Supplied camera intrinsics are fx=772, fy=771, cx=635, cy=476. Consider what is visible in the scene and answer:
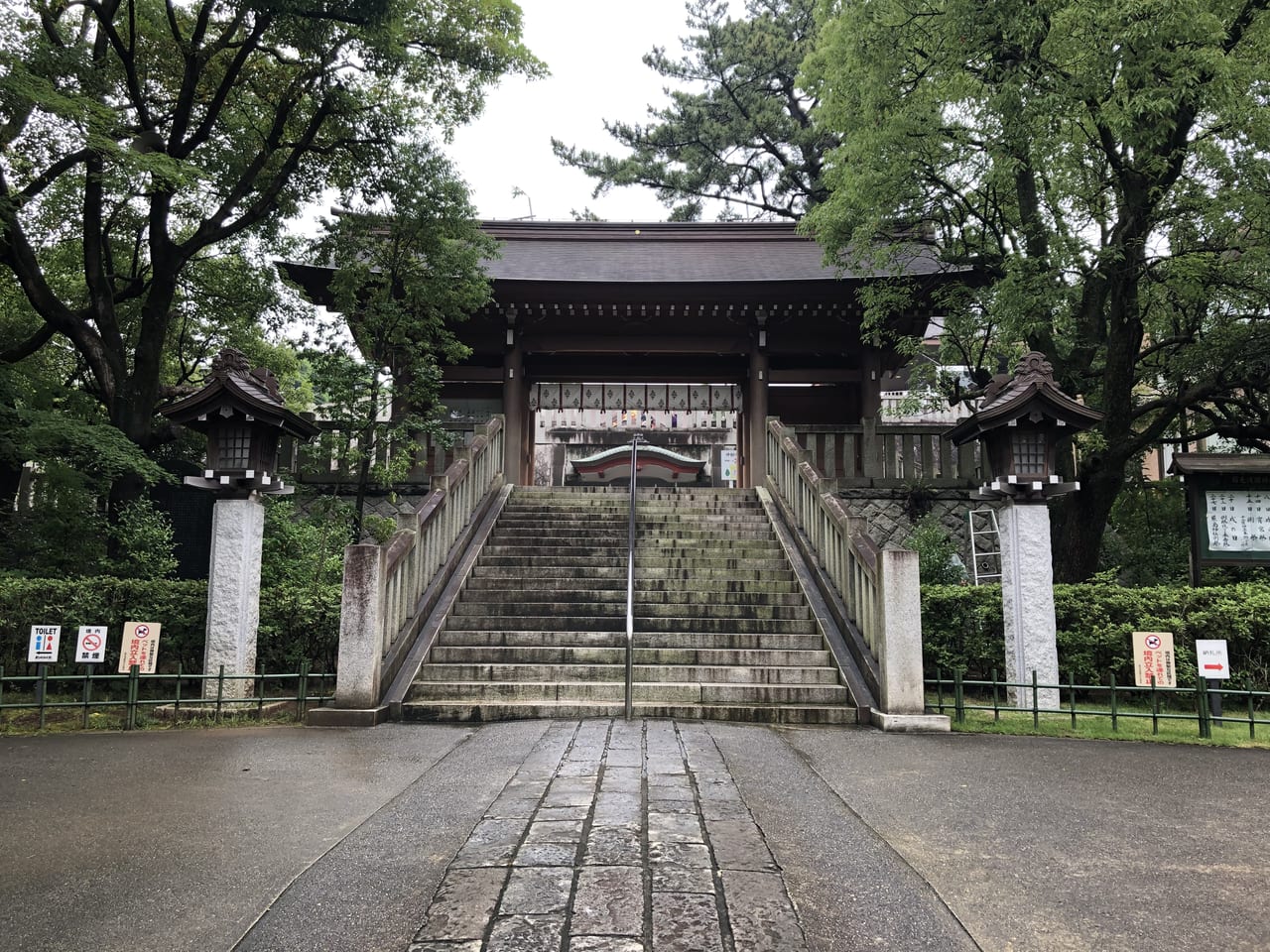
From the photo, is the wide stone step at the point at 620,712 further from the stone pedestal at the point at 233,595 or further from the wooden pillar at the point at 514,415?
the wooden pillar at the point at 514,415

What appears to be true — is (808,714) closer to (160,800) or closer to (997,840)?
(997,840)

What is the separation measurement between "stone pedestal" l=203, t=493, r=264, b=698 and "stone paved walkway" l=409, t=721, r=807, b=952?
4.20 meters

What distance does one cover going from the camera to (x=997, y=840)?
3.40 meters

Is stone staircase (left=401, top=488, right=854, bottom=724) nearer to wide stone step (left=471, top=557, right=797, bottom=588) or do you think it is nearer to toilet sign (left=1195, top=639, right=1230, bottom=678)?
wide stone step (left=471, top=557, right=797, bottom=588)

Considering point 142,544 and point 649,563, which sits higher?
point 142,544

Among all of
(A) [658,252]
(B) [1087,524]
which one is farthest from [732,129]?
(B) [1087,524]

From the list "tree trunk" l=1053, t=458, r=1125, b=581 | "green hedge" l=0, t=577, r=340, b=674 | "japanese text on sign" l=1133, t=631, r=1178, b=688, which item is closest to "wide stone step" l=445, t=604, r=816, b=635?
"green hedge" l=0, t=577, r=340, b=674

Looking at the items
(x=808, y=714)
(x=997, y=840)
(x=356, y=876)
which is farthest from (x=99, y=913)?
(x=808, y=714)

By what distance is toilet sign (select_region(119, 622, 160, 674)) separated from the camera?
6.66m

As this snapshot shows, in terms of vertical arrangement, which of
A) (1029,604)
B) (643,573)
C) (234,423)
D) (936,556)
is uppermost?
(234,423)

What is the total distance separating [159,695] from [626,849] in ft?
21.4

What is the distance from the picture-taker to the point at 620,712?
6402mm

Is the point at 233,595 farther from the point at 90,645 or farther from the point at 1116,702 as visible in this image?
the point at 1116,702

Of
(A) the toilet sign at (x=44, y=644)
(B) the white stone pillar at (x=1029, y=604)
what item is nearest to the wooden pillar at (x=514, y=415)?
(A) the toilet sign at (x=44, y=644)
